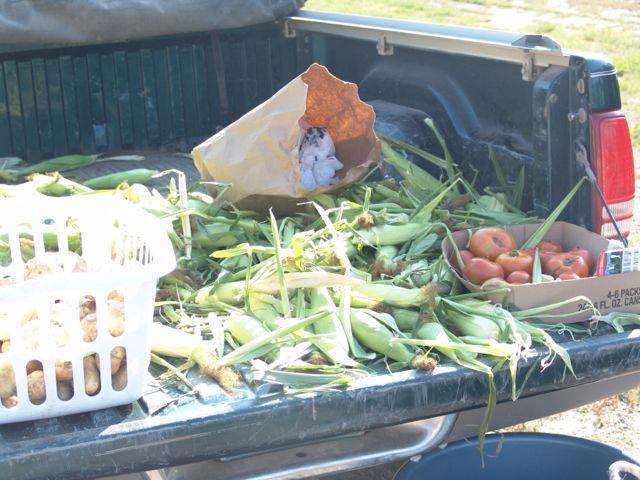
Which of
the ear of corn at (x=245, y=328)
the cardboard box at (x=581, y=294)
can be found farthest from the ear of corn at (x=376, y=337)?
the cardboard box at (x=581, y=294)

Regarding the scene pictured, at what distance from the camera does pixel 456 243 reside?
124 inches

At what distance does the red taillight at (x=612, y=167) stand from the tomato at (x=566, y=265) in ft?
0.70

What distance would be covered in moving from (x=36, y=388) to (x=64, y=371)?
0.07m

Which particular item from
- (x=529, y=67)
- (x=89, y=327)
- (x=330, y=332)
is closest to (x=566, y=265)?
(x=529, y=67)

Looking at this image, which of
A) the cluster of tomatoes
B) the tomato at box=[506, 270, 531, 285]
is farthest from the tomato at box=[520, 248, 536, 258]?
the tomato at box=[506, 270, 531, 285]

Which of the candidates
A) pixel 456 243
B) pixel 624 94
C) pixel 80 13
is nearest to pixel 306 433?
pixel 456 243

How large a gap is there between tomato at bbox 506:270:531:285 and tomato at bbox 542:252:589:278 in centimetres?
9

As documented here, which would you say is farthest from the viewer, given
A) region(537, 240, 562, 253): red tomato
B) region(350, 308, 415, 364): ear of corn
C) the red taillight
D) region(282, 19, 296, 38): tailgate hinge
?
region(282, 19, 296, 38): tailgate hinge

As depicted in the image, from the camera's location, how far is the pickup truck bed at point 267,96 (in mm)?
2176

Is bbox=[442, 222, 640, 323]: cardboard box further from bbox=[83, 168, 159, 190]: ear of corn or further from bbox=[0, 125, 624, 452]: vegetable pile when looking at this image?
bbox=[83, 168, 159, 190]: ear of corn

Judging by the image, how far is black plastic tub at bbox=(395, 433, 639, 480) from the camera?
2.70m

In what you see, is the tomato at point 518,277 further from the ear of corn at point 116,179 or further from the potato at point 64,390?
the ear of corn at point 116,179

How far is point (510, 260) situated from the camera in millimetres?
2916

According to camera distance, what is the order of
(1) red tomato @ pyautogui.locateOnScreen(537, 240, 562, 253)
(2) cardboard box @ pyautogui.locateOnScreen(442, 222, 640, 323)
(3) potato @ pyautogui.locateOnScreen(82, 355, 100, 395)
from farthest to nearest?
(1) red tomato @ pyautogui.locateOnScreen(537, 240, 562, 253), (2) cardboard box @ pyautogui.locateOnScreen(442, 222, 640, 323), (3) potato @ pyautogui.locateOnScreen(82, 355, 100, 395)
